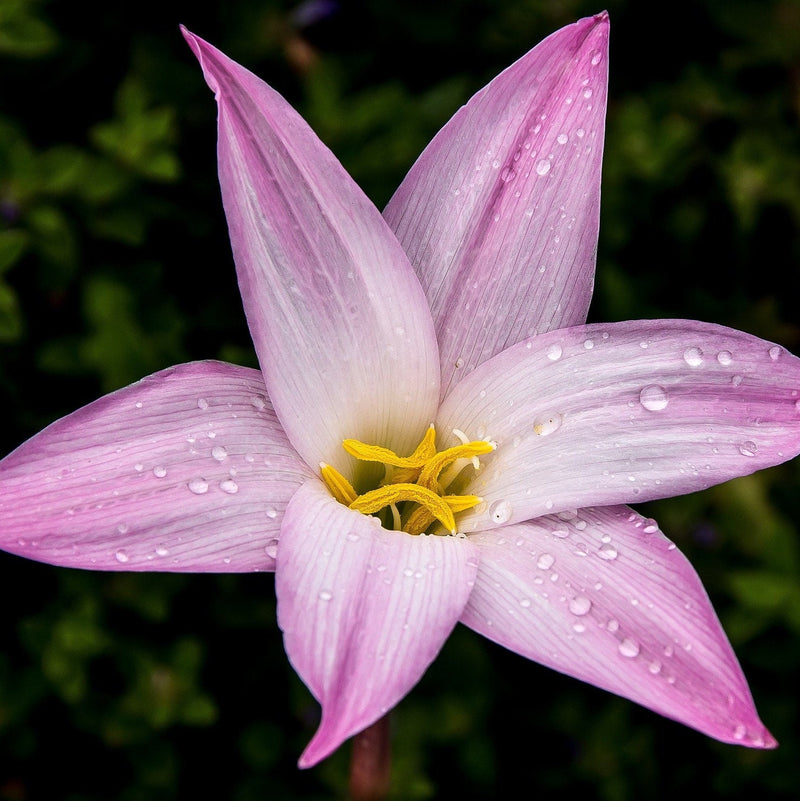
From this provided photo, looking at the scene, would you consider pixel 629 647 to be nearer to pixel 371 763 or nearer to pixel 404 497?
pixel 404 497

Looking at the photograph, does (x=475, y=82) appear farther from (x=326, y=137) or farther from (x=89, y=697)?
(x=89, y=697)

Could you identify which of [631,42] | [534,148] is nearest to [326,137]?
[534,148]

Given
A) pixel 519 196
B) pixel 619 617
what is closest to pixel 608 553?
pixel 619 617

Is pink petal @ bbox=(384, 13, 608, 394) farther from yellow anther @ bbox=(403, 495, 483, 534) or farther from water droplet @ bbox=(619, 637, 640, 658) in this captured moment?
water droplet @ bbox=(619, 637, 640, 658)

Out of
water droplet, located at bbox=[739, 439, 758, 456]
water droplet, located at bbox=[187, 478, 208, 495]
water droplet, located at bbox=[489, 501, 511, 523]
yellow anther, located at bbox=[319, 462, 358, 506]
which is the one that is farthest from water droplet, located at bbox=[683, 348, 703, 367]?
water droplet, located at bbox=[187, 478, 208, 495]

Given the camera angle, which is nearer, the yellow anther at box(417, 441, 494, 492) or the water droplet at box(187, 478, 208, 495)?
the water droplet at box(187, 478, 208, 495)

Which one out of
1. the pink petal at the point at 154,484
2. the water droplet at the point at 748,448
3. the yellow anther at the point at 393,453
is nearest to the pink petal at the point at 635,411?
the water droplet at the point at 748,448
